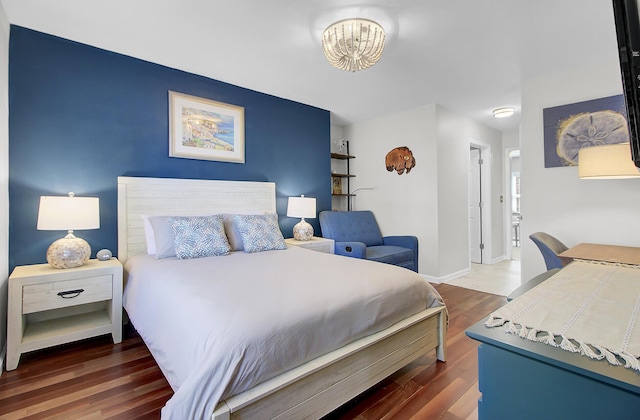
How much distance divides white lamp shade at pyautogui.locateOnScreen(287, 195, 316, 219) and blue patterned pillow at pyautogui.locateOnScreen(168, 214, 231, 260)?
1095 millimetres

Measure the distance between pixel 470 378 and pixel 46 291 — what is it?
2902mm

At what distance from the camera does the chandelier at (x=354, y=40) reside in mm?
2141

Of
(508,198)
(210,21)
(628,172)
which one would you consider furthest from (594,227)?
→ (210,21)

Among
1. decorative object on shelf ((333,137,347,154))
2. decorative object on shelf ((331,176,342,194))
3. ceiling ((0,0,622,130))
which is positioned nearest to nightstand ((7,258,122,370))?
ceiling ((0,0,622,130))

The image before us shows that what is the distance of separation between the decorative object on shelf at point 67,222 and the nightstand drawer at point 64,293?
0.17m

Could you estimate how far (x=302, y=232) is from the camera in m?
3.70

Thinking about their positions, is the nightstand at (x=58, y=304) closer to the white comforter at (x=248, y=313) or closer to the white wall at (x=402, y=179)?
the white comforter at (x=248, y=313)

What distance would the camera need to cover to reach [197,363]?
116 cm

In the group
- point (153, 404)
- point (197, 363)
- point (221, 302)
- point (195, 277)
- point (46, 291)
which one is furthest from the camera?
point (46, 291)

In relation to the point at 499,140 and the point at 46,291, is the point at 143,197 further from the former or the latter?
the point at 499,140

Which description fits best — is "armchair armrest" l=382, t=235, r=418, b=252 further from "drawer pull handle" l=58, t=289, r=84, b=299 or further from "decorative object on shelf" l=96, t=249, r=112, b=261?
"drawer pull handle" l=58, t=289, r=84, b=299

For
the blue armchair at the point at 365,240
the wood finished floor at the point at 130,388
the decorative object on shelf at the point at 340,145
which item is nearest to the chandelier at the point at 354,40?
the blue armchair at the point at 365,240

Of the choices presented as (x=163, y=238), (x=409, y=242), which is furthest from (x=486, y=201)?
(x=163, y=238)

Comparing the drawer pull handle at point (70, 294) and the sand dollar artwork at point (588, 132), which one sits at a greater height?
the sand dollar artwork at point (588, 132)
